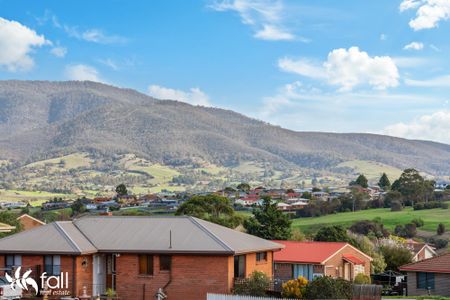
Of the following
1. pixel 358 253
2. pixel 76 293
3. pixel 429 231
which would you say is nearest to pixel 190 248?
pixel 76 293

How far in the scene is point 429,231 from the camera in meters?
105

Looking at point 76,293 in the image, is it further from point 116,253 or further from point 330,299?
point 330,299

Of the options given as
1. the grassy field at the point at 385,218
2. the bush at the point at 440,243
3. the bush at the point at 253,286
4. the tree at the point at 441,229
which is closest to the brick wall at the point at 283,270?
the bush at the point at 253,286

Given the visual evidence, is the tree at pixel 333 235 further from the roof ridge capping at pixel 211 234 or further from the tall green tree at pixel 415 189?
the tall green tree at pixel 415 189

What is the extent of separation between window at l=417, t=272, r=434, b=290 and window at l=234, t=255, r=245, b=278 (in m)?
12.1

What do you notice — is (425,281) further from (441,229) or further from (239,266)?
(441,229)

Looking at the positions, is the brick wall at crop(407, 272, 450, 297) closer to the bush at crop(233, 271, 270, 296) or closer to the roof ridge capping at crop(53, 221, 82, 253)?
the bush at crop(233, 271, 270, 296)

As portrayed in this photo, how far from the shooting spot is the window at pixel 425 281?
141ft

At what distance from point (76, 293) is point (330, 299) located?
1104cm

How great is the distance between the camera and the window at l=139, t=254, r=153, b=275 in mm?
35656

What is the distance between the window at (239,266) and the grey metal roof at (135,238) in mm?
549

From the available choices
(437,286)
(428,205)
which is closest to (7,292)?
(437,286)

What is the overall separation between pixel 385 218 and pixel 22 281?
291ft
